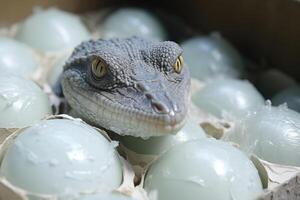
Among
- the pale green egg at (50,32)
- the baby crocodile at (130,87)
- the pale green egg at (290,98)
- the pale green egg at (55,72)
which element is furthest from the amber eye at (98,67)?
the pale green egg at (290,98)

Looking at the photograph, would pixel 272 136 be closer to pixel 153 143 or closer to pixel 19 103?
pixel 153 143

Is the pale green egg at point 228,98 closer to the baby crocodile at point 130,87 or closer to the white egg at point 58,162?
the baby crocodile at point 130,87

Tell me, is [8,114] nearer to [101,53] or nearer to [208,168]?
[101,53]

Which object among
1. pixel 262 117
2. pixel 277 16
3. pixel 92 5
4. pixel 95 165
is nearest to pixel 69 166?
pixel 95 165

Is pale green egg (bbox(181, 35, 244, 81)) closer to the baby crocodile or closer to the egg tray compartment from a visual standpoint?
the egg tray compartment

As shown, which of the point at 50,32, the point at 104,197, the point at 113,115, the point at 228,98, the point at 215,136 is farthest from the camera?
the point at 50,32

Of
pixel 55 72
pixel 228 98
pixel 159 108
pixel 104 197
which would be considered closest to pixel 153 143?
pixel 159 108

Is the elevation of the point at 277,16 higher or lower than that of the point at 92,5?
higher
